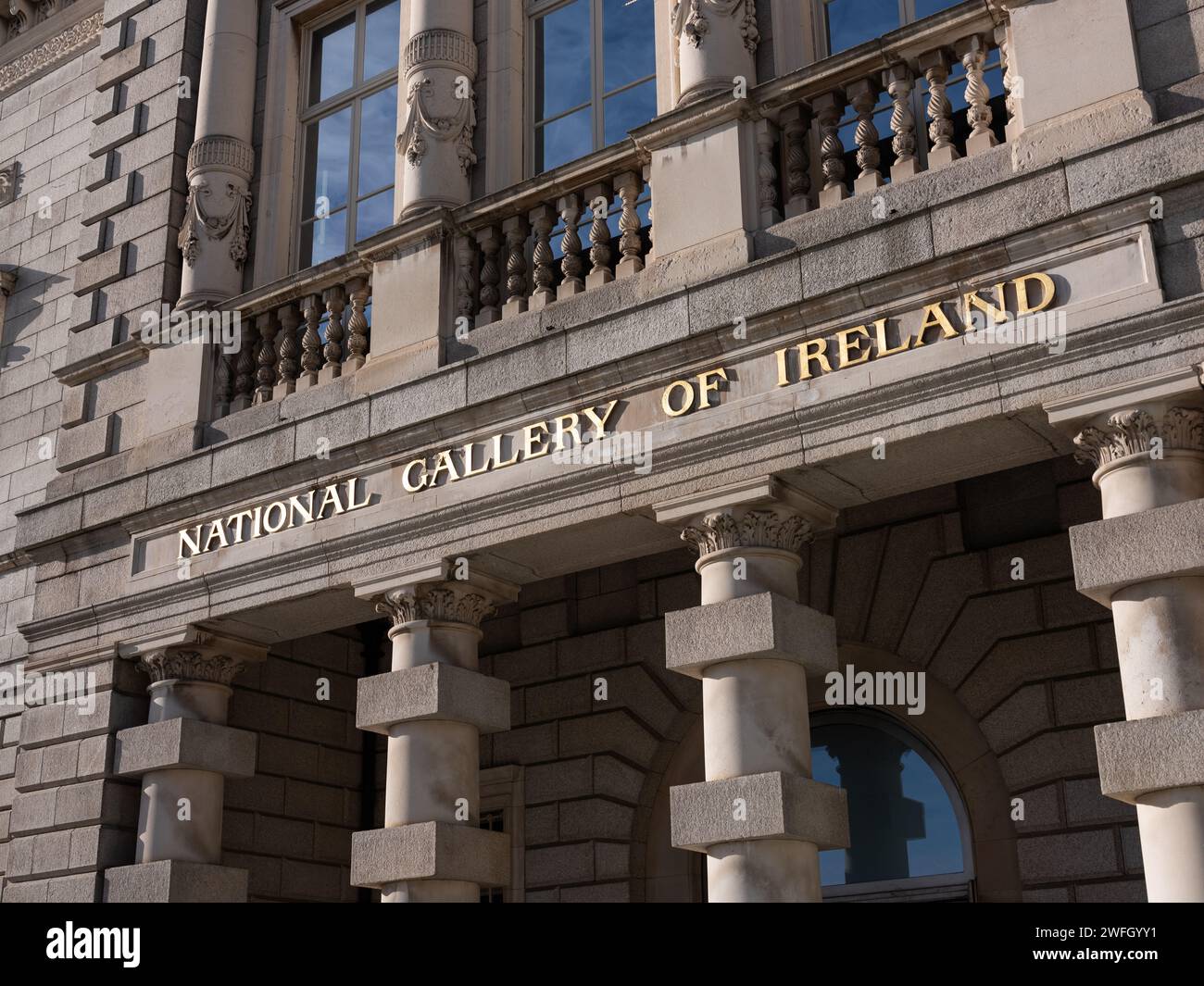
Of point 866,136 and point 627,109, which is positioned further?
point 627,109

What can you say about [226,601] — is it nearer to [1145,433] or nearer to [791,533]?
[791,533]

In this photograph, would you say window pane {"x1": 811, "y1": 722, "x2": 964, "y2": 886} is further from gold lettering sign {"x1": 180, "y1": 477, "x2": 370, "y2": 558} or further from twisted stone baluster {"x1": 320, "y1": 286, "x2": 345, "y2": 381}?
twisted stone baluster {"x1": 320, "y1": 286, "x2": 345, "y2": 381}

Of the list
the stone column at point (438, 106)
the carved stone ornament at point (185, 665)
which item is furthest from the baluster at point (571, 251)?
the carved stone ornament at point (185, 665)

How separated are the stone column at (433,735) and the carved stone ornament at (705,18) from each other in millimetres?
4690

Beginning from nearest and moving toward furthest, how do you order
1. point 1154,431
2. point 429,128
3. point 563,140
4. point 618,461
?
point 1154,431
point 618,461
point 429,128
point 563,140

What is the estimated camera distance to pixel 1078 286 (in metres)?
10.2

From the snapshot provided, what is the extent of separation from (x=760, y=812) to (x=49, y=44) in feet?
50.3

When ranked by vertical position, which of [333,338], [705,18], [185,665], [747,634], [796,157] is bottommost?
[747,634]

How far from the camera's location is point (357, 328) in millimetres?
14406

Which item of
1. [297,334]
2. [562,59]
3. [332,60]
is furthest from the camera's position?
[332,60]

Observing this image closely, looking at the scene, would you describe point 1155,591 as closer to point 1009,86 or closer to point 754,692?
point 754,692

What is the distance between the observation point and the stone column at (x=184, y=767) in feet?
45.2

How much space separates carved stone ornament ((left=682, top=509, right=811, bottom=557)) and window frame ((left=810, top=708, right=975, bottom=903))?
3608 millimetres

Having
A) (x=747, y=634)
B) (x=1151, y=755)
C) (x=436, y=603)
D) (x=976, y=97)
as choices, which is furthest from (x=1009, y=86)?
(x=436, y=603)
